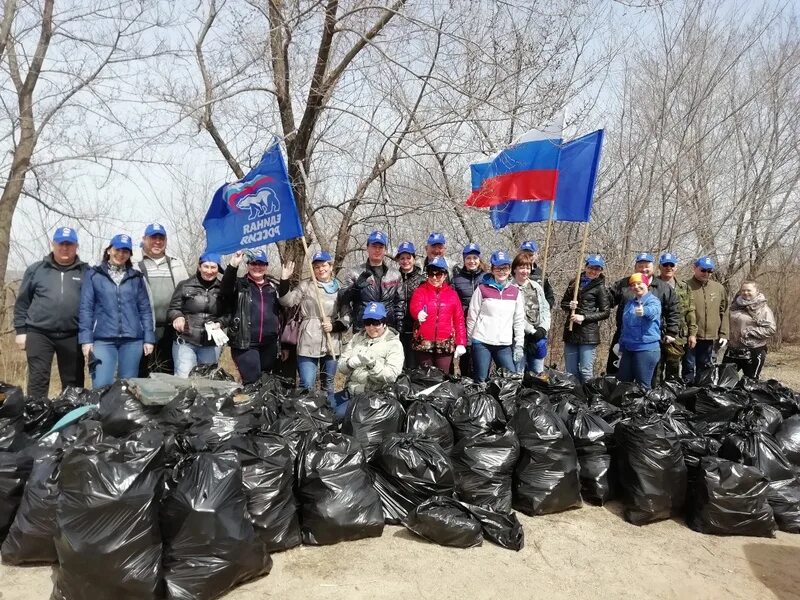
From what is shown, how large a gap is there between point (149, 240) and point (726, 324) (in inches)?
247

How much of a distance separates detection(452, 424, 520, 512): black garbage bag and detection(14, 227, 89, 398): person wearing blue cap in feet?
11.1

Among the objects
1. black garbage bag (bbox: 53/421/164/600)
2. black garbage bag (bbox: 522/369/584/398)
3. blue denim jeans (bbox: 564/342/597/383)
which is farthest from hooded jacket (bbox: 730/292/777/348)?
black garbage bag (bbox: 53/421/164/600)

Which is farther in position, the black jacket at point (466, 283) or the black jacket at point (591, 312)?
the black jacket at point (591, 312)

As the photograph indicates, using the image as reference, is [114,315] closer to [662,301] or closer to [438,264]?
[438,264]

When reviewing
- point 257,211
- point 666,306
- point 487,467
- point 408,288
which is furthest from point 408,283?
point 666,306

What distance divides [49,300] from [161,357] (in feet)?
3.59

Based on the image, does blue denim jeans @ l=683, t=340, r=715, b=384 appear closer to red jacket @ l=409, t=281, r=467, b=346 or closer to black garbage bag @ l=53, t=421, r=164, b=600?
red jacket @ l=409, t=281, r=467, b=346

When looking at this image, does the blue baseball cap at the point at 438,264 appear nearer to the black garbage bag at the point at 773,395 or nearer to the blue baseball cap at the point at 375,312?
the blue baseball cap at the point at 375,312

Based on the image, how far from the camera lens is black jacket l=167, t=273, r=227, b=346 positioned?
483 cm

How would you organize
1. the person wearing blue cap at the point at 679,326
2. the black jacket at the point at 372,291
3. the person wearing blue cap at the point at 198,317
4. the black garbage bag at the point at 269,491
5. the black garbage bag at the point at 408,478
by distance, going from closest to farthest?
the black garbage bag at the point at 269,491 < the black garbage bag at the point at 408,478 < the person wearing blue cap at the point at 198,317 < the black jacket at the point at 372,291 < the person wearing blue cap at the point at 679,326

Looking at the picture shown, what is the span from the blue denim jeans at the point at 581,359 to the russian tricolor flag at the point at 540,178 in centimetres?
137

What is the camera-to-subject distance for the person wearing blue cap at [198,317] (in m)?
4.82

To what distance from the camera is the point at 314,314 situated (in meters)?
5.10

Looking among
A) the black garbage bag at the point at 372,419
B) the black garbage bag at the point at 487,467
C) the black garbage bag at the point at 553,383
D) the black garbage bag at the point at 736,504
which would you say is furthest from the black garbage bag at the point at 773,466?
the black garbage bag at the point at 372,419
